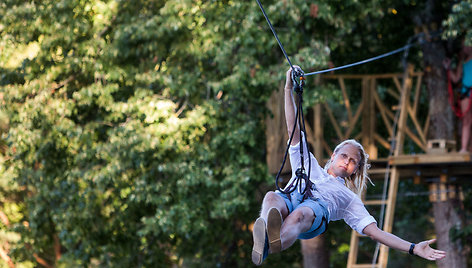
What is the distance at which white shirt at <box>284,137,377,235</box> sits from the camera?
5.98 meters

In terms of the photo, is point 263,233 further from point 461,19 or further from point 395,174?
point 395,174

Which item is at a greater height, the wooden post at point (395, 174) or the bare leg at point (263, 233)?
the wooden post at point (395, 174)

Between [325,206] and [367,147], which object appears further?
[367,147]

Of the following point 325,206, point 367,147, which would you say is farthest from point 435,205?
point 325,206

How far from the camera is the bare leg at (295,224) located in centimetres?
537

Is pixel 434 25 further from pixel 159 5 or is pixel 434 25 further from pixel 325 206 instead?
pixel 325 206

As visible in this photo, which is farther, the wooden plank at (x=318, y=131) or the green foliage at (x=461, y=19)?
the wooden plank at (x=318, y=131)

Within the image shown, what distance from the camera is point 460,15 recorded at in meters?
11.2

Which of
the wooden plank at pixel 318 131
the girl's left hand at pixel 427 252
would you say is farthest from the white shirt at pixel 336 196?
A: the wooden plank at pixel 318 131

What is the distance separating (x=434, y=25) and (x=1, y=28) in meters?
6.59

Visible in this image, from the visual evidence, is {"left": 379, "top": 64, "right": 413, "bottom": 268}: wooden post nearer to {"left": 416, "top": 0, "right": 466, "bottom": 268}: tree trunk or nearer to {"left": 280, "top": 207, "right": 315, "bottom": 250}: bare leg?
{"left": 416, "top": 0, "right": 466, "bottom": 268}: tree trunk

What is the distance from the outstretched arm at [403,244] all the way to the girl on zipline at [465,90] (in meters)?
6.89

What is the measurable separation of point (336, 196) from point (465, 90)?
7368 millimetres

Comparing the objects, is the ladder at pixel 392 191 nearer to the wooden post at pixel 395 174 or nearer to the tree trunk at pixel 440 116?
the wooden post at pixel 395 174
